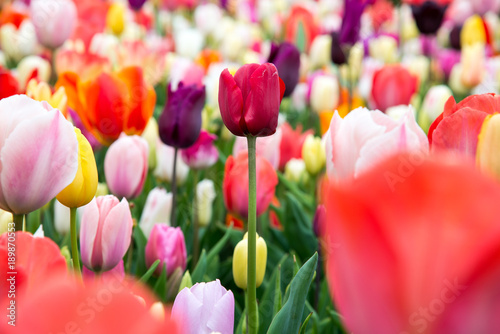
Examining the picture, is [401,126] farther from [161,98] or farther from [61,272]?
[161,98]

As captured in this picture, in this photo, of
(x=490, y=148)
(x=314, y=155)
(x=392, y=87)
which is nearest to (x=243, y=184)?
→ (x=314, y=155)

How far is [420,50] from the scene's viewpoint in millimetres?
2941

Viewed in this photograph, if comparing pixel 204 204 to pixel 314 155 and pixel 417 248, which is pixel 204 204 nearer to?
pixel 314 155

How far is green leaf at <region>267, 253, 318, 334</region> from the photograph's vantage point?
1.84ft

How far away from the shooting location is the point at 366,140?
56 centimetres

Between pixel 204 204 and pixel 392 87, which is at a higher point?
pixel 392 87

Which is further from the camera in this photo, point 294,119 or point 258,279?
point 294,119

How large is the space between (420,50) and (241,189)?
224 cm

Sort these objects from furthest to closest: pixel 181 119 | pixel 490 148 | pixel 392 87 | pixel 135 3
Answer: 1. pixel 135 3
2. pixel 392 87
3. pixel 181 119
4. pixel 490 148

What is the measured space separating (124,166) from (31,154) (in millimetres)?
402

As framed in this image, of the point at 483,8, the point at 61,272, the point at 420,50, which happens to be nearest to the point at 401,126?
the point at 61,272

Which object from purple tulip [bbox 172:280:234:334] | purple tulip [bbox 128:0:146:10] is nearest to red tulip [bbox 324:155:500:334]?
purple tulip [bbox 172:280:234:334]

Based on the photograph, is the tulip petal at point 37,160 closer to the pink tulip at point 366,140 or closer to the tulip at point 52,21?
the pink tulip at point 366,140

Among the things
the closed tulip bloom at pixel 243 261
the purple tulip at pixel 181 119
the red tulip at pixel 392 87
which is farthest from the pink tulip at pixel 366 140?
the red tulip at pixel 392 87
